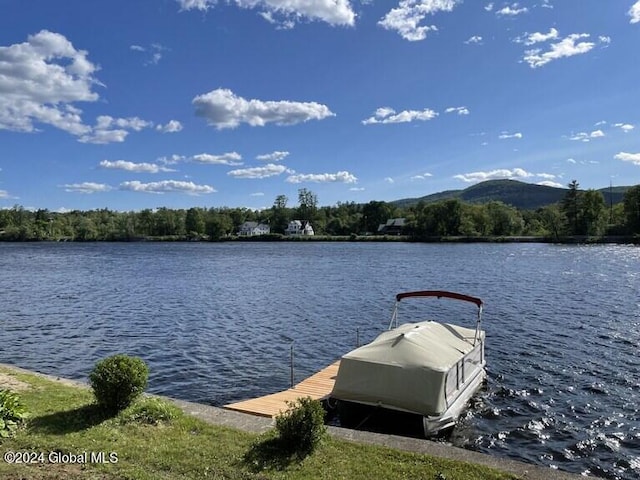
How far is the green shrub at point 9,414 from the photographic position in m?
8.89

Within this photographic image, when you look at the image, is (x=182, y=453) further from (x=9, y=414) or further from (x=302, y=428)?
(x=9, y=414)

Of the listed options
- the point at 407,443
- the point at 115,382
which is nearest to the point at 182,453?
the point at 115,382

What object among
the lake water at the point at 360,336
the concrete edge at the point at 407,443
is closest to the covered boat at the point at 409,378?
the lake water at the point at 360,336

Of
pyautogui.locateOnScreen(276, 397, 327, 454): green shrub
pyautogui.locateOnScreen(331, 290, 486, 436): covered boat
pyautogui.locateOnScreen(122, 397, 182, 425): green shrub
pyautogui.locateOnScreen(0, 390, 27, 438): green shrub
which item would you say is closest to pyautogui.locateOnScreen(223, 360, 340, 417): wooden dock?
pyautogui.locateOnScreen(331, 290, 486, 436): covered boat

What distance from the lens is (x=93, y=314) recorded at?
1389 inches

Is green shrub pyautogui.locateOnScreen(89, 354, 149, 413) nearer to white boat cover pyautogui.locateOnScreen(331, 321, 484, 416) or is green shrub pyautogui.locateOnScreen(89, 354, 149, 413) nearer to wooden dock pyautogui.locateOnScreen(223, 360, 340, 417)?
wooden dock pyautogui.locateOnScreen(223, 360, 340, 417)

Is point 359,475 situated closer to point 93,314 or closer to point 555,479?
point 555,479

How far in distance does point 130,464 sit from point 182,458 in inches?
33.6

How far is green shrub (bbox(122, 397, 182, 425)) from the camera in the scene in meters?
10.2

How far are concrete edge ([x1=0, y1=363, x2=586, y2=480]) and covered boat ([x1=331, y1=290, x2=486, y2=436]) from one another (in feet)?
8.62

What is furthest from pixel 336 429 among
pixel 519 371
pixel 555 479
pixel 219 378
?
pixel 519 371

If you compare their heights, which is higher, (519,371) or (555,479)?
(555,479)

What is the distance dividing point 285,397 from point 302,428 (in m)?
6.93

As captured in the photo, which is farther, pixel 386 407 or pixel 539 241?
pixel 539 241
